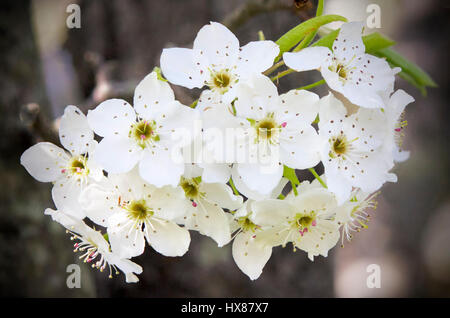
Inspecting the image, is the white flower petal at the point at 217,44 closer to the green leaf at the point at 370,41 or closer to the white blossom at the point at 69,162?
the green leaf at the point at 370,41

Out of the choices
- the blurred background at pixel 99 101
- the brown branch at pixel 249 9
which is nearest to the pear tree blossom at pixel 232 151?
the blurred background at pixel 99 101

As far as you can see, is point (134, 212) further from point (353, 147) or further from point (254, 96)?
point (353, 147)

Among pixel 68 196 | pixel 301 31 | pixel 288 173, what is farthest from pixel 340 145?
pixel 68 196

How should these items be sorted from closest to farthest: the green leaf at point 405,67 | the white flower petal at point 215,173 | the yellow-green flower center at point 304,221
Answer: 1. the white flower petal at point 215,173
2. the yellow-green flower center at point 304,221
3. the green leaf at point 405,67

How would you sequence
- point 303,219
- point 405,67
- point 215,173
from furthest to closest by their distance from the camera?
point 405,67
point 303,219
point 215,173

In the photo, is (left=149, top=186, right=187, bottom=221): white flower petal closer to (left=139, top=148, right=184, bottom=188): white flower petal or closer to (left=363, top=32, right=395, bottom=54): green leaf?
(left=139, top=148, right=184, bottom=188): white flower petal

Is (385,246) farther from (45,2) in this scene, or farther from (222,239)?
(45,2)

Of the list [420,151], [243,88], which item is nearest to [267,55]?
[243,88]
